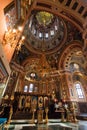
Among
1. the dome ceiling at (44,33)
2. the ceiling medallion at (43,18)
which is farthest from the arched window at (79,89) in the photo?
the ceiling medallion at (43,18)

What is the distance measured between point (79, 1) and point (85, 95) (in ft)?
34.5

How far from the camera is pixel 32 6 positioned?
7.69 meters

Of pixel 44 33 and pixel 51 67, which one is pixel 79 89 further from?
pixel 44 33

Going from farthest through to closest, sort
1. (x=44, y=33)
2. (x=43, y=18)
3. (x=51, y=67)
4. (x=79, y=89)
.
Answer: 1. (x=43, y=18)
2. (x=44, y=33)
3. (x=51, y=67)
4. (x=79, y=89)

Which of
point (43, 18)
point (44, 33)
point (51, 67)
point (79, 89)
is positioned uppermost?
point (43, 18)

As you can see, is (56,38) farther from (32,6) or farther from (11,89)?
(11,89)

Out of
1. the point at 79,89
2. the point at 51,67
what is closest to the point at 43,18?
the point at 51,67

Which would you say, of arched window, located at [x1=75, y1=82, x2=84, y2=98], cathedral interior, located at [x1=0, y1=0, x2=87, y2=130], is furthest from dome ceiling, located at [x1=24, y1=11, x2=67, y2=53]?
arched window, located at [x1=75, y1=82, x2=84, y2=98]

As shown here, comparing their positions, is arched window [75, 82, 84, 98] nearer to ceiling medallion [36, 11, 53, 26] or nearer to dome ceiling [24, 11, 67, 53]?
dome ceiling [24, 11, 67, 53]

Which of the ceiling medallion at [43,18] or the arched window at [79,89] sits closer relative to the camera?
the arched window at [79,89]

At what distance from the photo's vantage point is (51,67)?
14914 mm

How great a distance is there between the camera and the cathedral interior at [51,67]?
797 cm

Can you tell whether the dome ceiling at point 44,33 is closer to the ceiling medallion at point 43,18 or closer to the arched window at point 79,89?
the ceiling medallion at point 43,18

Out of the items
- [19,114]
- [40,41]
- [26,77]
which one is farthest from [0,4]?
[40,41]
